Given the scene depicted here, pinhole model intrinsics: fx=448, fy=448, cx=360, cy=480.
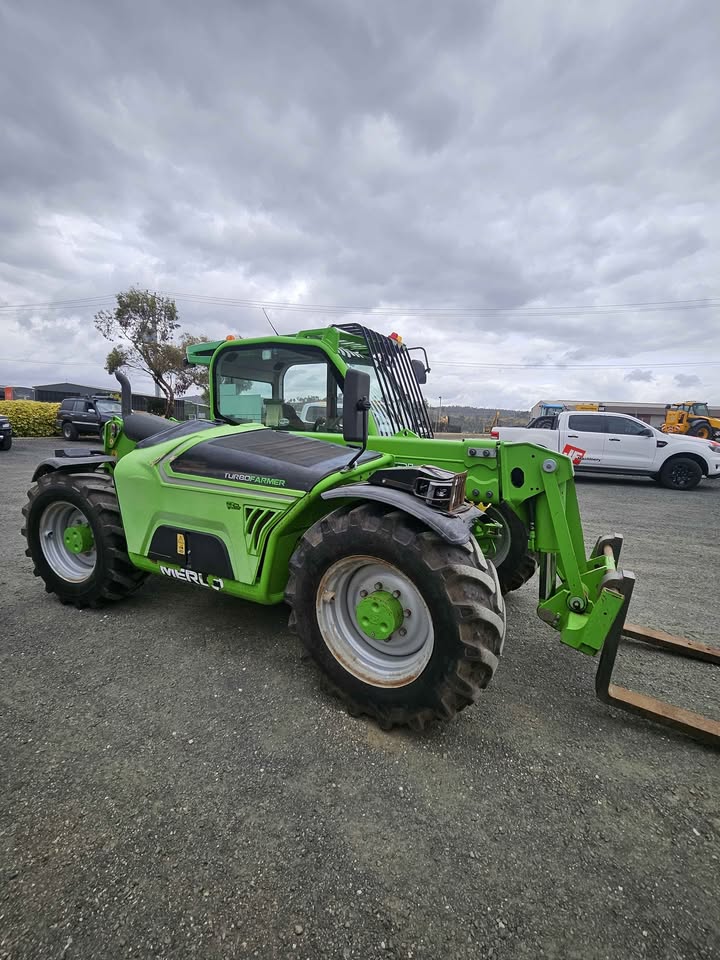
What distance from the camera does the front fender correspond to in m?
2.06

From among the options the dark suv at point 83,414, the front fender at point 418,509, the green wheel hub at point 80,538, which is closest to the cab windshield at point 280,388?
the green wheel hub at point 80,538

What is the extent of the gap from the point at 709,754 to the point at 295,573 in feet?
7.06

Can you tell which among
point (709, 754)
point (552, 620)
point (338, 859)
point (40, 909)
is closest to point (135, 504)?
point (40, 909)

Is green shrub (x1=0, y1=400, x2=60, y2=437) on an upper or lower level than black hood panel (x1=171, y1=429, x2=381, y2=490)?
lower

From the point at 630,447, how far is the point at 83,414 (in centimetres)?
1921

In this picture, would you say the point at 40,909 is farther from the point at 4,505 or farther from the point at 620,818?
the point at 4,505

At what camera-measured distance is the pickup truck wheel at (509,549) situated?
3693 mm

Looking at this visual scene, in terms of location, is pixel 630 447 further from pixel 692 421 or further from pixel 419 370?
pixel 692 421

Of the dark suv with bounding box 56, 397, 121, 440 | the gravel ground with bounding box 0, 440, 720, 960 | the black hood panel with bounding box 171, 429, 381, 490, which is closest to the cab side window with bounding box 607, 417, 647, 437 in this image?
the gravel ground with bounding box 0, 440, 720, 960

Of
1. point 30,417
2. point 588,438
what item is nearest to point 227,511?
point 588,438

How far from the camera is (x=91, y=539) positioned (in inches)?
134

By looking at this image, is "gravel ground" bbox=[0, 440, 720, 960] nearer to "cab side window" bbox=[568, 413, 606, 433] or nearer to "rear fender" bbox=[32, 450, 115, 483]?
"rear fender" bbox=[32, 450, 115, 483]

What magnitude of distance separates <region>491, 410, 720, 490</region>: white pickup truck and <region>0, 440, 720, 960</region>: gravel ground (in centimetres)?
965

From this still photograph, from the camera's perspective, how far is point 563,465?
9.82ft
